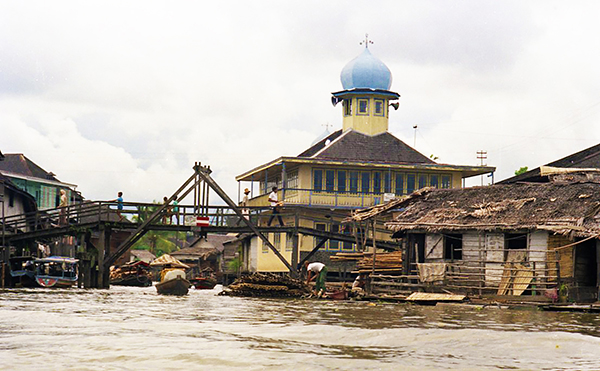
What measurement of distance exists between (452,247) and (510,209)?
103 inches

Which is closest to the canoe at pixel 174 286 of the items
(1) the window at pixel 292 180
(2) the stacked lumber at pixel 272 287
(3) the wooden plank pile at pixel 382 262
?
(2) the stacked lumber at pixel 272 287

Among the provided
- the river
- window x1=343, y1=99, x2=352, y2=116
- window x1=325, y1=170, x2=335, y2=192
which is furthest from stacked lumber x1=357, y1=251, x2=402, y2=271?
window x1=343, y1=99, x2=352, y2=116

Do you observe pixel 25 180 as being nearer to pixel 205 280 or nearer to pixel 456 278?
pixel 205 280

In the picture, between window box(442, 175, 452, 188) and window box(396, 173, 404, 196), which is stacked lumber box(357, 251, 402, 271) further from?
window box(442, 175, 452, 188)

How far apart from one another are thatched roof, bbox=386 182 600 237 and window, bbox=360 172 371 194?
1610 centimetres

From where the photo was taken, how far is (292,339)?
52.3 feet

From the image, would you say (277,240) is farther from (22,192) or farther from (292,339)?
(292,339)

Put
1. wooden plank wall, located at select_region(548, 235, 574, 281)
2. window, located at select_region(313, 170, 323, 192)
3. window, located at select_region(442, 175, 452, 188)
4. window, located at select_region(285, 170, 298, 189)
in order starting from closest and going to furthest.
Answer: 1. wooden plank wall, located at select_region(548, 235, 574, 281)
2. window, located at select_region(313, 170, 323, 192)
3. window, located at select_region(285, 170, 298, 189)
4. window, located at select_region(442, 175, 452, 188)

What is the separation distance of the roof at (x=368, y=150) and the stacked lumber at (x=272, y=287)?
1726 centimetres

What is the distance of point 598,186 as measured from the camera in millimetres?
29672

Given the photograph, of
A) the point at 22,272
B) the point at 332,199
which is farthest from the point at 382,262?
the point at 332,199

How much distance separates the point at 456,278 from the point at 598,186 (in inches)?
207

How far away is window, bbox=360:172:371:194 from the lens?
165 ft

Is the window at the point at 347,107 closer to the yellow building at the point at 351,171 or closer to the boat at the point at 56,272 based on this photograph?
the yellow building at the point at 351,171
